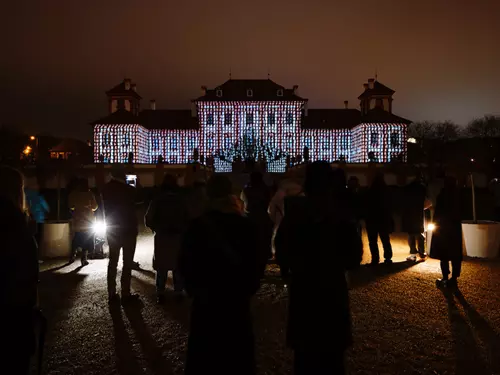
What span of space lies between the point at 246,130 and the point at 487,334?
4735 cm

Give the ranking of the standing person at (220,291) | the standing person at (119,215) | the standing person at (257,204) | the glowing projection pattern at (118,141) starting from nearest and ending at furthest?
the standing person at (220,291)
the standing person at (119,215)
the standing person at (257,204)
the glowing projection pattern at (118,141)

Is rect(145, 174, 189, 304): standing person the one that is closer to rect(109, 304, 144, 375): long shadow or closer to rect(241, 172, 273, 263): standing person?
rect(109, 304, 144, 375): long shadow

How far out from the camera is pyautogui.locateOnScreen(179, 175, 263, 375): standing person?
269 cm

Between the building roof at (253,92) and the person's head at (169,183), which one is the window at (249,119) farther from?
the person's head at (169,183)

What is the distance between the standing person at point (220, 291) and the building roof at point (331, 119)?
5051 cm

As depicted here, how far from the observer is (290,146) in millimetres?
51719

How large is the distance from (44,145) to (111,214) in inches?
3206

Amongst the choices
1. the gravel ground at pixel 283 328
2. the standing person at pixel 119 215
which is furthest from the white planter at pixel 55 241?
the standing person at pixel 119 215

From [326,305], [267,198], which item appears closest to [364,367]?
[326,305]

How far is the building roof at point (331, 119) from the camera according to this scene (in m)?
52.8

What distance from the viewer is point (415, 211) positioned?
9031mm

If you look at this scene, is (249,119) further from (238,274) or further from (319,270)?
(238,274)

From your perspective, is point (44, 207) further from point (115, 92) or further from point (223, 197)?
point (115, 92)

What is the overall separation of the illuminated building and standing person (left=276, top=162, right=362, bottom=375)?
149ft
